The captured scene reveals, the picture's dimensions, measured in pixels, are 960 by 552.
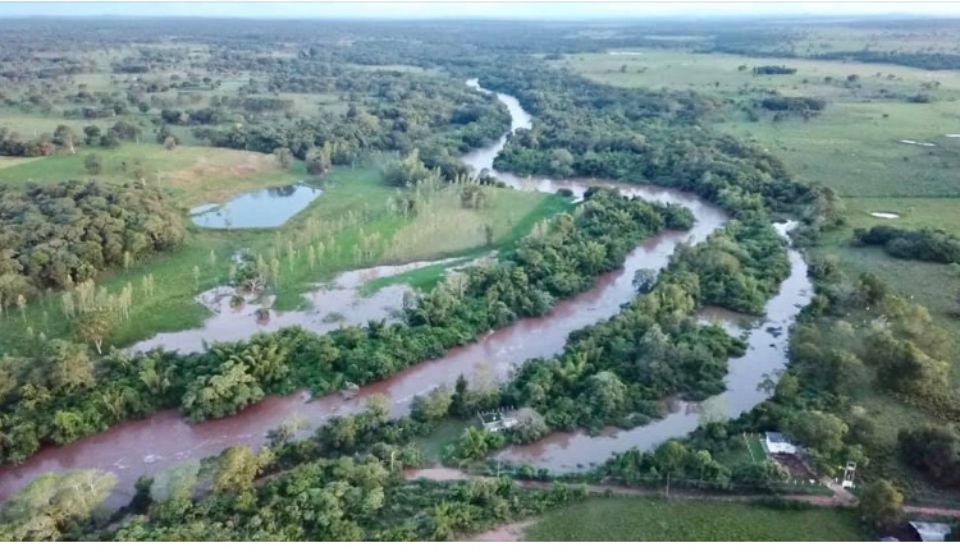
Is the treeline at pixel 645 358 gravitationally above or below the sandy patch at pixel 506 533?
above

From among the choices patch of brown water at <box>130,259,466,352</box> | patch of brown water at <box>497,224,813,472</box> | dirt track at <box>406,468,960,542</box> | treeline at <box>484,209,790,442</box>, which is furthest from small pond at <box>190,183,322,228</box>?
patch of brown water at <box>497,224,813,472</box>

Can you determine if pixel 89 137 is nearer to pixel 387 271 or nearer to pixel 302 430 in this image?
pixel 387 271

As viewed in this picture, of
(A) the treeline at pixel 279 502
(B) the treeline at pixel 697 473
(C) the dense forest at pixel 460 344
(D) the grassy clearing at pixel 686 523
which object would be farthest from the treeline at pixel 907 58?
(A) the treeline at pixel 279 502

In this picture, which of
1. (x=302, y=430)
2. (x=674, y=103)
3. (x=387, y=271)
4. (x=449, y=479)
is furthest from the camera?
(x=674, y=103)

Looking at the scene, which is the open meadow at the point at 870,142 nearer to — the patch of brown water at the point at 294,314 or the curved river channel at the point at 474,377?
the curved river channel at the point at 474,377

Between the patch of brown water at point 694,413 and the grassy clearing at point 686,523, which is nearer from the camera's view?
the grassy clearing at point 686,523

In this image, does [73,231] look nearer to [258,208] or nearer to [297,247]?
[297,247]

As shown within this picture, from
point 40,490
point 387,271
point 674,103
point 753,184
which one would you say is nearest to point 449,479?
point 40,490
